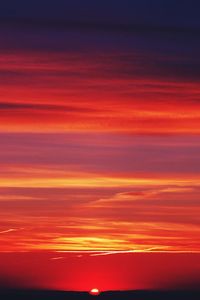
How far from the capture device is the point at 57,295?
35469 millimetres

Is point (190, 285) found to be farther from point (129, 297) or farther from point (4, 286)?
point (4, 286)

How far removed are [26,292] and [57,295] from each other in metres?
1.22

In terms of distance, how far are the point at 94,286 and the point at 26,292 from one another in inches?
73.4

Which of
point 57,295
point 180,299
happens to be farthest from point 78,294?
point 180,299

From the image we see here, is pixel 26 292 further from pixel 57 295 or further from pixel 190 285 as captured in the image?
pixel 190 285

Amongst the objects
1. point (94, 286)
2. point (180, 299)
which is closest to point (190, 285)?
point (180, 299)

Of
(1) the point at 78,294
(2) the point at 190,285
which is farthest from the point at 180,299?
(1) the point at 78,294

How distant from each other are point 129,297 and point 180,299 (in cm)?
172

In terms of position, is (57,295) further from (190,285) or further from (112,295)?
(190,285)

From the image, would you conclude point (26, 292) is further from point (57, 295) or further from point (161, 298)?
point (161, 298)

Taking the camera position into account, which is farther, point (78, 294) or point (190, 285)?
point (78, 294)

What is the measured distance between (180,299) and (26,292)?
13.0ft

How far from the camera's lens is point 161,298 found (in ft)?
116

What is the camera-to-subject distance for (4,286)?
3384cm
